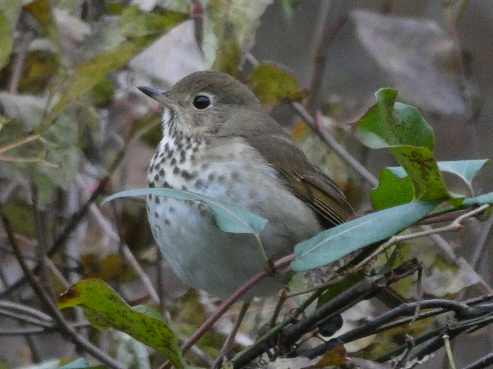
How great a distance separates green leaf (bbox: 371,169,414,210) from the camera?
1501 mm

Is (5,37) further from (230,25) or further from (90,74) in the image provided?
(230,25)

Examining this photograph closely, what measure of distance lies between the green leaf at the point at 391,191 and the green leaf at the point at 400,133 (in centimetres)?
8

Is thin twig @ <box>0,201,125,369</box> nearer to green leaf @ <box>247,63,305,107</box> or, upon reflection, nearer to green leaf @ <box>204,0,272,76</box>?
green leaf @ <box>204,0,272,76</box>

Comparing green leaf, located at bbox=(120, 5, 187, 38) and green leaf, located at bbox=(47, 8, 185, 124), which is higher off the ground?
green leaf, located at bbox=(120, 5, 187, 38)

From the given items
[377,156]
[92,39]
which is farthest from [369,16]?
[377,156]

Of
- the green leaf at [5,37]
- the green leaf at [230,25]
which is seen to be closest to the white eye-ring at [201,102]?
the green leaf at [230,25]

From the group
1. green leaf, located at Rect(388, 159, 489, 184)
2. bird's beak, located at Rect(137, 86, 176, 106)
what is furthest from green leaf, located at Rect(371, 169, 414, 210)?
bird's beak, located at Rect(137, 86, 176, 106)

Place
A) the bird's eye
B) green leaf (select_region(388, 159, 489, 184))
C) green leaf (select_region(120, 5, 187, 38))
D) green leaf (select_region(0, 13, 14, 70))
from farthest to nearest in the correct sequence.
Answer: the bird's eye → green leaf (select_region(120, 5, 187, 38)) → green leaf (select_region(0, 13, 14, 70)) → green leaf (select_region(388, 159, 489, 184))

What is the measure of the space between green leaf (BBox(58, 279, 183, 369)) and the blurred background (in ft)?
1.19

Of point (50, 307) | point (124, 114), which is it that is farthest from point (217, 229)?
point (124, 114)

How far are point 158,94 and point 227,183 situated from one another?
0.53 meters

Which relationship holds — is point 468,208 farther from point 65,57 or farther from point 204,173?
point 65,57

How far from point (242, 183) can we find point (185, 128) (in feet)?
1.43

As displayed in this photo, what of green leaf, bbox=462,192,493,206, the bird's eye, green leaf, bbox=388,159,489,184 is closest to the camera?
green leaf, bbox=462,192,493,206
